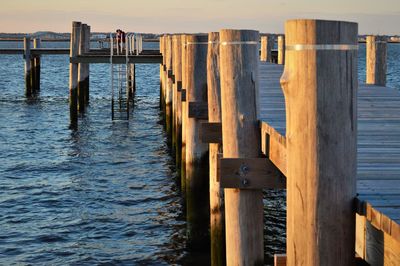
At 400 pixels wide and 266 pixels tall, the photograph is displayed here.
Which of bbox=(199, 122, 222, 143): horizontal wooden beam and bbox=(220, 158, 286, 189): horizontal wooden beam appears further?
bbox=(199, 122, 222, 143): horizontal wooden beam

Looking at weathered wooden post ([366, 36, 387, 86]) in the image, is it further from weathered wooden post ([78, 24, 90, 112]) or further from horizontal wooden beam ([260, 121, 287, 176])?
weathered wooden post ([78, 24, 90, 112])

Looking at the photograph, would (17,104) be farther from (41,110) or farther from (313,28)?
(313,28)

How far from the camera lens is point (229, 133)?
5.34 meters

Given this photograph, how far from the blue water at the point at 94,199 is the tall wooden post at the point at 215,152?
162 centimetres

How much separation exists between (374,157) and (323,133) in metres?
1.40

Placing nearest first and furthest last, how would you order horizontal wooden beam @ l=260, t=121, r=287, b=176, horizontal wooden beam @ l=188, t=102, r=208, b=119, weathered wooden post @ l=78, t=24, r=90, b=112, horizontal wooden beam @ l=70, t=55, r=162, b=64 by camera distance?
horizontal wooden beam @ l=260, t=121, r=287, b=176
horizontal wooden beam @ l=188, t=102, r=208, b=119
horizontal wooden beam @ l=70, t=55, r=162, b=64
weathered wooden post @ l=78, t=24, r=90, b=112

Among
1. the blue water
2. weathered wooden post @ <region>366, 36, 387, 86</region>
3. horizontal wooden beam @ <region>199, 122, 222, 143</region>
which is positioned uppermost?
weathered wooden post @ <region>366, 36, 387, 86</region>

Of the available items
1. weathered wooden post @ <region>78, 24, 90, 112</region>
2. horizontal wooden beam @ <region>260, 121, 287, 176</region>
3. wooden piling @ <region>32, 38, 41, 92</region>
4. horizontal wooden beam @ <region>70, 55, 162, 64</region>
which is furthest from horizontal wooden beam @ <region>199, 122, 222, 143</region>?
wooden piling @ <region>32, 38, 41, 92</region>

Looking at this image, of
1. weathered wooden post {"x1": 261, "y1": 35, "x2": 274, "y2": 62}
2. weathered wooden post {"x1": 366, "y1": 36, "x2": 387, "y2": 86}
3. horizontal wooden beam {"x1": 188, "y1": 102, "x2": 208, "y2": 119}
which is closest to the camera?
horizontal wooden beam {"x1": 188, "y1": 102, "x2": 208, "y2": 119}

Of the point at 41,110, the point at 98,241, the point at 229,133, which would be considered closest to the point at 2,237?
the point at 98,241

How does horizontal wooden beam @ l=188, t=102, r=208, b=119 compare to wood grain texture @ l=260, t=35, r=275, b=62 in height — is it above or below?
below

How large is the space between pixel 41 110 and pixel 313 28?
26513 mm

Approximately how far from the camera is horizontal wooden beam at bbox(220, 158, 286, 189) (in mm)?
4887

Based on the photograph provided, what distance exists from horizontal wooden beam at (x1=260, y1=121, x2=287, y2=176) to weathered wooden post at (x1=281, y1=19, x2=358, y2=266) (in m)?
1.08
